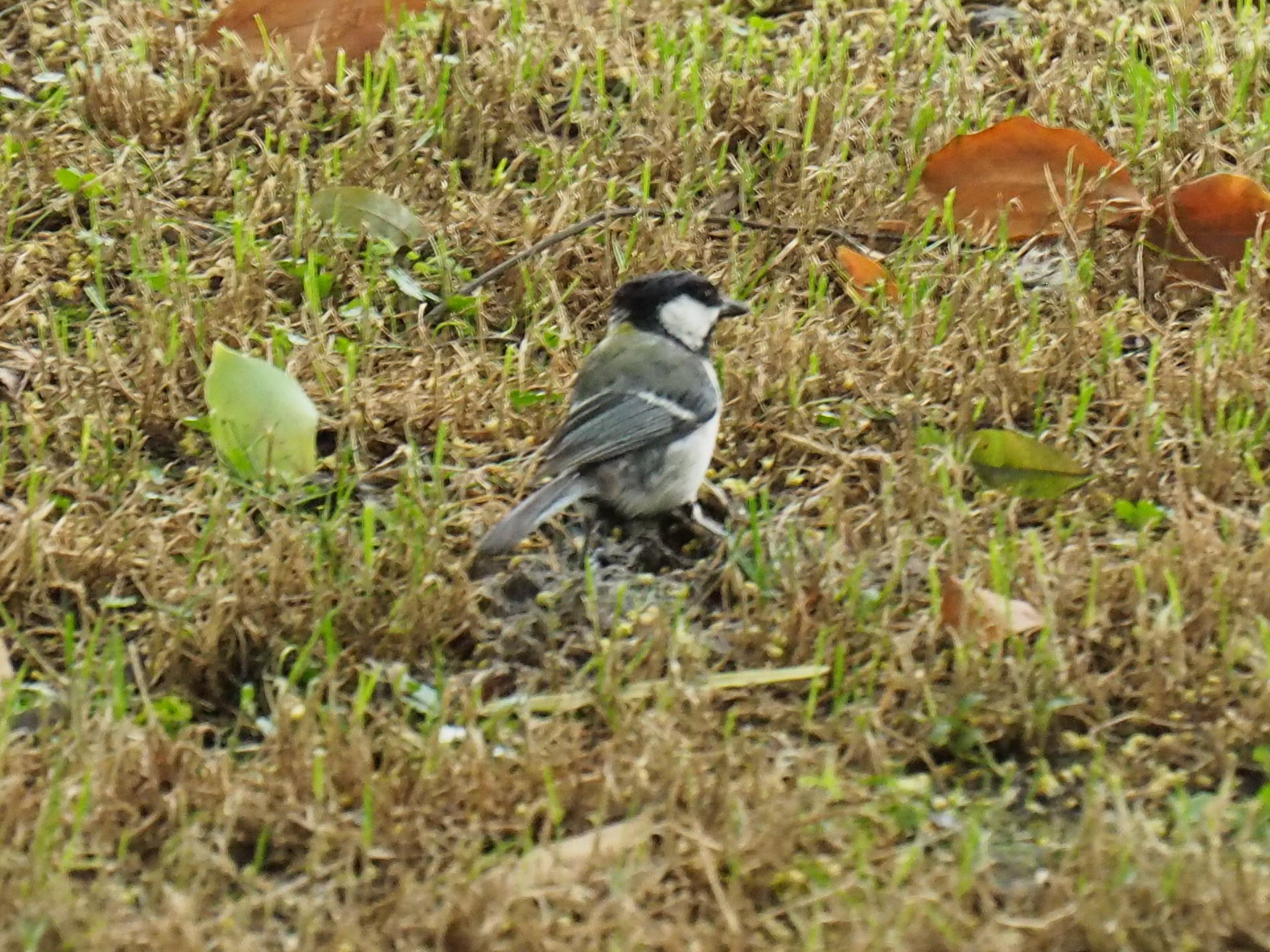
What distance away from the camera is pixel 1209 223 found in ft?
15.7

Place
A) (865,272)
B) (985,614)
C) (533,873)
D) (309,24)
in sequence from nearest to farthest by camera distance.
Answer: (533,873), (985,614), (865,272), (309,24)

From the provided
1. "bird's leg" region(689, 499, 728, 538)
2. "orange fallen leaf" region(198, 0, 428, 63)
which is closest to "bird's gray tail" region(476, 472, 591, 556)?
"bird's leg" region(689, 499, 728, 538)

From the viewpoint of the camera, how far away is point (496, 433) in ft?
14.1

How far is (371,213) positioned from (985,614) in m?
2.18

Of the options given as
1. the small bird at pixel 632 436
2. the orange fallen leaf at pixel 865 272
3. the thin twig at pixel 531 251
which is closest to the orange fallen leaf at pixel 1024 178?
the orange fallen leaf at pixel 865 272

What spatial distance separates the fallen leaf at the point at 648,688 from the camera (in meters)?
3.36

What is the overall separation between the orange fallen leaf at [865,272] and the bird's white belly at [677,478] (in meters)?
0.88

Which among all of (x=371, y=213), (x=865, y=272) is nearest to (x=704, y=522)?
(x=865, y=272)

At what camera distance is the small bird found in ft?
12.8

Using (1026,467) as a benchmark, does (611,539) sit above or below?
below

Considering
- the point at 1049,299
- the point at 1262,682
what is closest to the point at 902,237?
the point at 1049,299

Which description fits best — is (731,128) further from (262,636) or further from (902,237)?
(262,636)

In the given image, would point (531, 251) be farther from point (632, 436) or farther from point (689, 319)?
point (632, 436)

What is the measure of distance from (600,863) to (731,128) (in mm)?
2861
